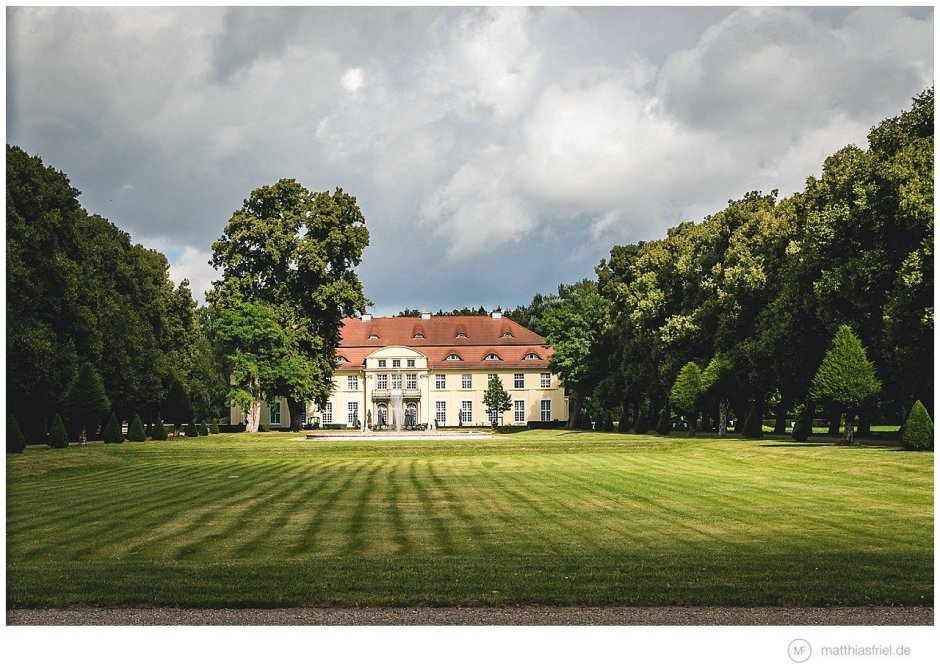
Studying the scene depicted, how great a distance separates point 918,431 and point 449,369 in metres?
52.9

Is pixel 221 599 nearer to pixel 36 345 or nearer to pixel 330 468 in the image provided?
pixel 330 468

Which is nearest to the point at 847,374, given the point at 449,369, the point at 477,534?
the point at 477,534

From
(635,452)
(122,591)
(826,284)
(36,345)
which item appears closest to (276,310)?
(36,345)

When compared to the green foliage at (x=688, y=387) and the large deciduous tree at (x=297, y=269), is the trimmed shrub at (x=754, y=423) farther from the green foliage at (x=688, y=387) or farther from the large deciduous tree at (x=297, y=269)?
the large deciduous tree at (x=297, y=269)

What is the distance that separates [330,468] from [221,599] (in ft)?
56.5

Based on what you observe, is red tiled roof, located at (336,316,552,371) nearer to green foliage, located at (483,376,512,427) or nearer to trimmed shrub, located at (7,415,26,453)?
green foliage, located at (483,376,512,427)

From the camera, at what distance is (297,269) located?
49625mm

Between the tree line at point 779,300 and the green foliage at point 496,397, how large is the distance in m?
13.4

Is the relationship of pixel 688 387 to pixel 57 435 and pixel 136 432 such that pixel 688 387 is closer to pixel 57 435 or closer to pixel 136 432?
pixel 136 432

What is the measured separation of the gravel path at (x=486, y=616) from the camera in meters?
7.44

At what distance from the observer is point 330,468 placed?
82.1ft

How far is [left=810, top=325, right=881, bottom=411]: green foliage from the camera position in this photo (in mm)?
28344
